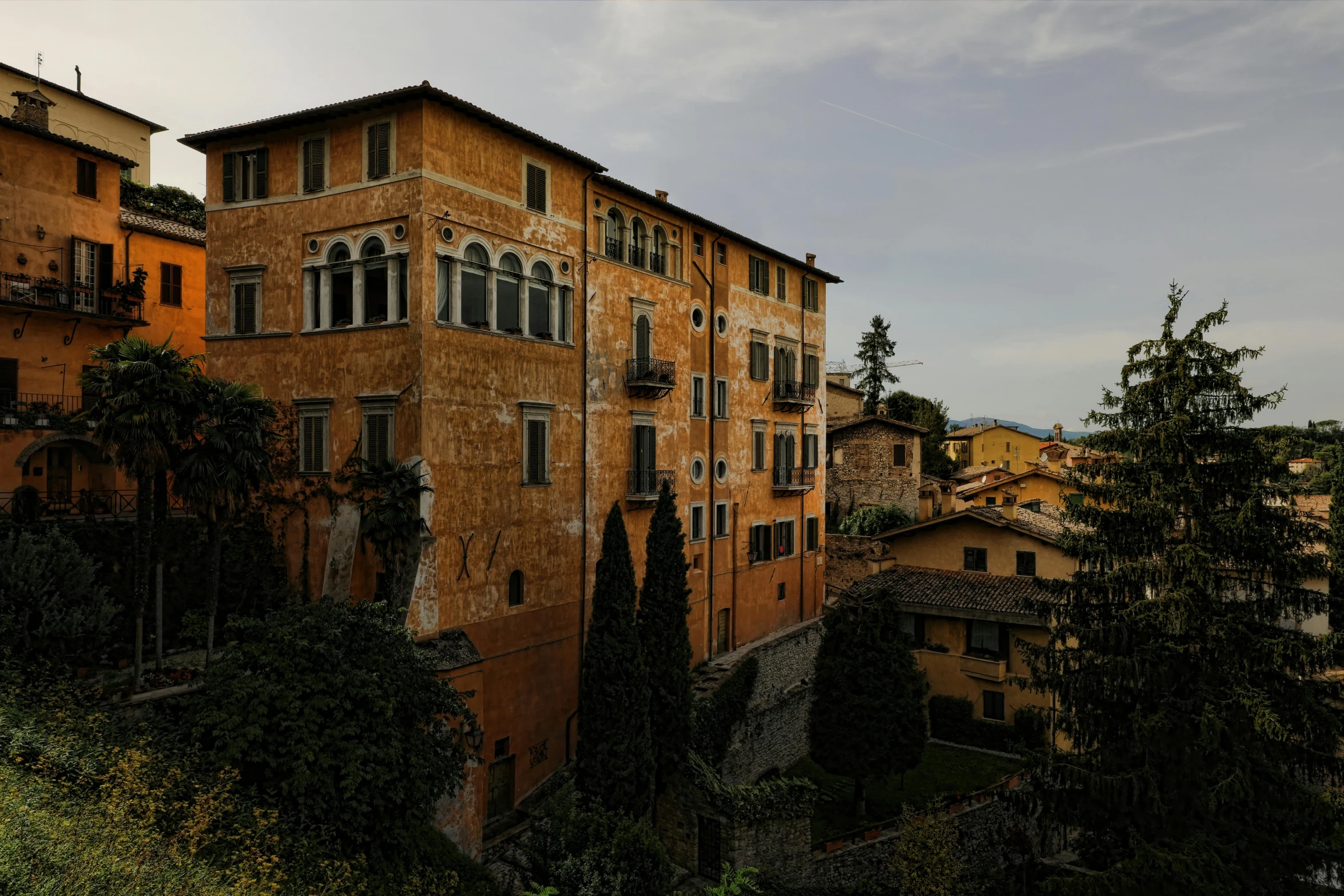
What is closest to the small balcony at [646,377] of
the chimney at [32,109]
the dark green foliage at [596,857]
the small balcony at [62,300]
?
the dark green foliage at [596,857]

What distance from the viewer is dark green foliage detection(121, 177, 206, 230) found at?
32375 mm

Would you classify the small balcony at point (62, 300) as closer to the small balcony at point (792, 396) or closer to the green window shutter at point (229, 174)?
the green window shutter at point (229, 174)

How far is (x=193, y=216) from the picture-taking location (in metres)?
35.8

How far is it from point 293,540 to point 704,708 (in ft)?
43.2

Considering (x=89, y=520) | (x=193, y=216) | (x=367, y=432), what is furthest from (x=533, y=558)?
(x=193, y=216)

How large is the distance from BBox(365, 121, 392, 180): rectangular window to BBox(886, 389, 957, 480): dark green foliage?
1894 inches

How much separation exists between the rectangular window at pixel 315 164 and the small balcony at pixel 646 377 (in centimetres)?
1066

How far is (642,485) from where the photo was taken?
27.5 metres

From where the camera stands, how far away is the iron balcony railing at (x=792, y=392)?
3603 centimetres

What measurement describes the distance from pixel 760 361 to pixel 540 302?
45.8ft

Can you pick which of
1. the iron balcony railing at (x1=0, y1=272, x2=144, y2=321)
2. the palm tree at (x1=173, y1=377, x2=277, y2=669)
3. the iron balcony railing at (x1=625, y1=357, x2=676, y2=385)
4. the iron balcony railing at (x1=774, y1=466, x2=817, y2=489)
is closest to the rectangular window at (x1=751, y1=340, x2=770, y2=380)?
the iron balcony railing at (x1=774, y1=466, x2=817, y2=489)

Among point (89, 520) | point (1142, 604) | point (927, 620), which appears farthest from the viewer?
point (927, 620)

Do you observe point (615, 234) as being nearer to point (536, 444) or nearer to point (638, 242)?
point (638, 242)

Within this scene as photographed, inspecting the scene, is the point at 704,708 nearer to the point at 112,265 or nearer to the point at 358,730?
the point at 358,730
